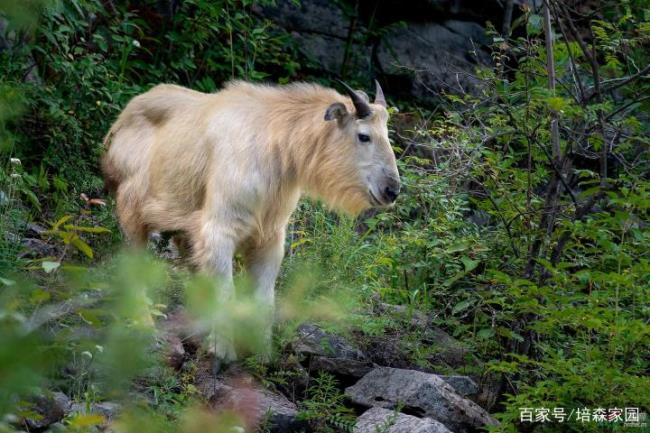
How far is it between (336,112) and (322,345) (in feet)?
4.89

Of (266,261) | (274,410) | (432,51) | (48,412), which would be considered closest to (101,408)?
(48,412)

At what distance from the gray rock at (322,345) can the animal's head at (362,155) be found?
864 mm

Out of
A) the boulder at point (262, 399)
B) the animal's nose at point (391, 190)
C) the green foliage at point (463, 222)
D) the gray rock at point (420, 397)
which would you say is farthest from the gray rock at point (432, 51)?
the boulder at point (262, 399)

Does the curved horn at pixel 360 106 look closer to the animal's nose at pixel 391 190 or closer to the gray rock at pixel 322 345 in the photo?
the animal's nose at pixel 391 190

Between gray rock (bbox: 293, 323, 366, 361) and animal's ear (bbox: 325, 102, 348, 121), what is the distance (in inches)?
52.4

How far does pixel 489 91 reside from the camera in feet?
19.3

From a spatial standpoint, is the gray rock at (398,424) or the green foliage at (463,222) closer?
the gray rock at (398,424)

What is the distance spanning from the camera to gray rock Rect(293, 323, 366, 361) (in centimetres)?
529

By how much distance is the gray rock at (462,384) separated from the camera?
527cm

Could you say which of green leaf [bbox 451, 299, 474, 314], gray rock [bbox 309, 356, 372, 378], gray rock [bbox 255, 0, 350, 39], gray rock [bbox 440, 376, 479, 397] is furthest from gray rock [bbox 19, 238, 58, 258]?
gray rock [bbox 255, 0, 350, 39]

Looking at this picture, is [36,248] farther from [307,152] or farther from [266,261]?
[307,152]

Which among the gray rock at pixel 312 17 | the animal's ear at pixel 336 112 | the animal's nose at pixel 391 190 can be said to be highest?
the animal's ear at pixel 336 112

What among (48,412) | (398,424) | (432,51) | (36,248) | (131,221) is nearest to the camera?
(48,412)

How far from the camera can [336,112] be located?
5.59 metres
